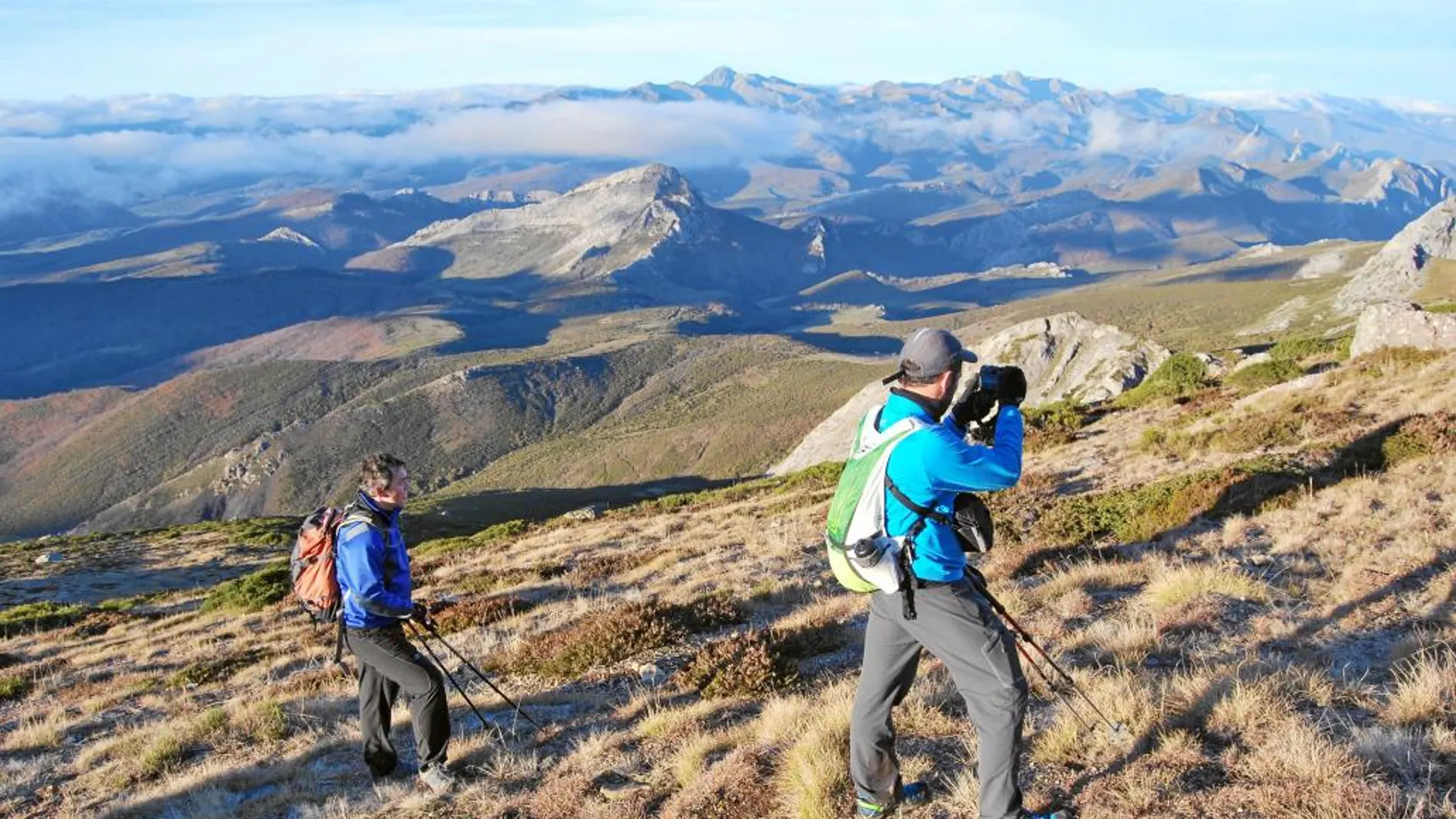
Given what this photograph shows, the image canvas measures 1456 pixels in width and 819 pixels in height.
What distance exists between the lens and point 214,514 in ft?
562

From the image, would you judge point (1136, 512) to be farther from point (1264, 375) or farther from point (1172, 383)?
point (1172, 383)

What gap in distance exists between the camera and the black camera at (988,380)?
5.45 m

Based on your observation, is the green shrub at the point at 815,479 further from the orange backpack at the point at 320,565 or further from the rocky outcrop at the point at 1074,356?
the orange backpack at the point at 320,565

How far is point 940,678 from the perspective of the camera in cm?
835

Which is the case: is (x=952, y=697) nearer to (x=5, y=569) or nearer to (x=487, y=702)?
(x=487, y=702)

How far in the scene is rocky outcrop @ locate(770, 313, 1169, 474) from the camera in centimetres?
5247

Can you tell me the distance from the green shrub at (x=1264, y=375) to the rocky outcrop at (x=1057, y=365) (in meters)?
18.4

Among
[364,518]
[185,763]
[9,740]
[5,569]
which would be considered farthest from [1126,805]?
[5,569]

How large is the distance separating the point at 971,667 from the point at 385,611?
16.7 feet

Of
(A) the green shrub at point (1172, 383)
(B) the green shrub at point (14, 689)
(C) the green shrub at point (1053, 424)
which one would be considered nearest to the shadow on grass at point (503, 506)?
(C) the green shrub at point (1053, 424)

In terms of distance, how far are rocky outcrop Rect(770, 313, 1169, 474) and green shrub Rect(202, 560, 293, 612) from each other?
3421 centimetres

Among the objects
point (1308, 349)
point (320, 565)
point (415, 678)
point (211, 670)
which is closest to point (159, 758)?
point (320, 565)

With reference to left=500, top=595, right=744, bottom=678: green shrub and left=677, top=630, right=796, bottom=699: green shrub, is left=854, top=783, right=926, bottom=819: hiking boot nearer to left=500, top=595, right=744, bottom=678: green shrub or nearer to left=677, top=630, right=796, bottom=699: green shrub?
left=677, top=630, right=796, bottom=699: green shrub

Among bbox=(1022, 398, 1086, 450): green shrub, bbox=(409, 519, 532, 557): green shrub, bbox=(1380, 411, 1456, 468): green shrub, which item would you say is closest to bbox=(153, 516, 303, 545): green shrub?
bbox=(409, 519, 532, 557): green shrub
